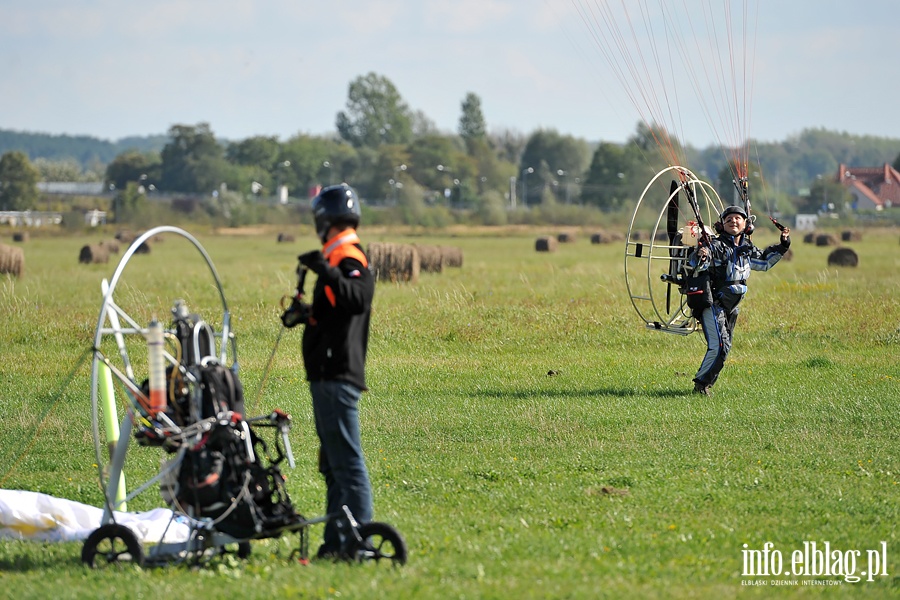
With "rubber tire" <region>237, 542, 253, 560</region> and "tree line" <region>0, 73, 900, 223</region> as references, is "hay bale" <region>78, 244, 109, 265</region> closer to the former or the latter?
"rubber tire" <region>237, 542, 253, 560</region>

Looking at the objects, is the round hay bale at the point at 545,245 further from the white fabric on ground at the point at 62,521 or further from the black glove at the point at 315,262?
the black glove at the point at 315,262

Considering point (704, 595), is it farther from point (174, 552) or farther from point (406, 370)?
point (406, 370)

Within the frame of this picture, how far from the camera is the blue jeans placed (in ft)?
22.0

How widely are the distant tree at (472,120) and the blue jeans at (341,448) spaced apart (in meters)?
191

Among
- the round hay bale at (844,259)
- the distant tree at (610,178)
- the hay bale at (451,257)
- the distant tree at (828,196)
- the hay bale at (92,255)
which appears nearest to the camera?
the hay bale at (451,257)

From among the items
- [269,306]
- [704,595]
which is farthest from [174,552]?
[269,306]

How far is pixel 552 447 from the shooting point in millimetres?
10680

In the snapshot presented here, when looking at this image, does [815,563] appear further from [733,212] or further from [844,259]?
[844,259]

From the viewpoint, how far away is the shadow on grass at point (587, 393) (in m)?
13.4

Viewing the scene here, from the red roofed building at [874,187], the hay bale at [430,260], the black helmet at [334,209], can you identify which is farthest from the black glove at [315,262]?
the red roofed building at [874,187]

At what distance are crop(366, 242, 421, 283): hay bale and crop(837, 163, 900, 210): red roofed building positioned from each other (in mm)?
121779

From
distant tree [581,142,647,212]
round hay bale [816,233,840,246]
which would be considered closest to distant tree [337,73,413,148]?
distant tree [581,142,647,212]

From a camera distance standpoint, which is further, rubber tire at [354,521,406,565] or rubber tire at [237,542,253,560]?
rubber tire at [237,542,253,560]

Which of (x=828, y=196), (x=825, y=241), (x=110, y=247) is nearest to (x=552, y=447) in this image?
(x=110, y=247)
